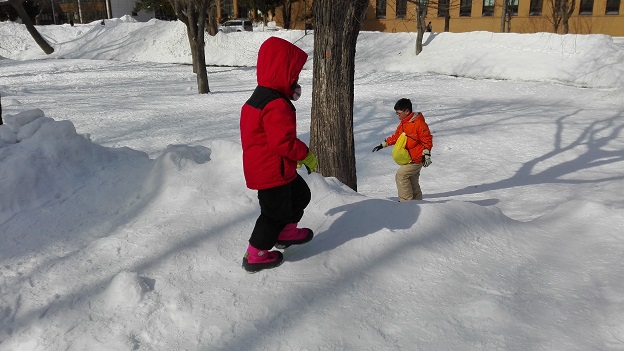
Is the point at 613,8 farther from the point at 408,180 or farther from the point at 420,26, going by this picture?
the point at 408,180

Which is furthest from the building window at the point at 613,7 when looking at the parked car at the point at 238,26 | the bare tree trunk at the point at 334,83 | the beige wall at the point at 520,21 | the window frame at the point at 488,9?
the bare tree trunk at the point at 334,83

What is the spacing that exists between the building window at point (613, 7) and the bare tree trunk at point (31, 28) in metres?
30.9

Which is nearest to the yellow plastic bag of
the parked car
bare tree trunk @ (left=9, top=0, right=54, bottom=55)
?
the parked car

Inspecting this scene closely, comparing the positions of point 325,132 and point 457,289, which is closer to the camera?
point 457,289

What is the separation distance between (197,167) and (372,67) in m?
16.0

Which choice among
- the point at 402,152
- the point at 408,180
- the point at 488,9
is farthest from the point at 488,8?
the point at 402,152

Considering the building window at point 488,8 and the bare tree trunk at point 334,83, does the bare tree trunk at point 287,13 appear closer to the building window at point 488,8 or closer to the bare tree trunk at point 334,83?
the building window at point 488,8

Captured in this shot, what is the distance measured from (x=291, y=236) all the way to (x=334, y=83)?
2.33 metres

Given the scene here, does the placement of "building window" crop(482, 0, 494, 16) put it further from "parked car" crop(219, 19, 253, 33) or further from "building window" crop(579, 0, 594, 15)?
"parked car" crop(219, 19, 253, 33)

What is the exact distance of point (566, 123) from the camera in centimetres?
994

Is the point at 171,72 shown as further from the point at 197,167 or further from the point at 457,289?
the point at 457,289

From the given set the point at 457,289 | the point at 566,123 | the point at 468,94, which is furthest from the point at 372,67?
the point at 457,289

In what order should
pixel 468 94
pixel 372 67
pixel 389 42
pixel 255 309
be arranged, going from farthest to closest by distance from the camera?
pixel 389 42
pixel 372 67
pixel 468 94
pixel 255 309

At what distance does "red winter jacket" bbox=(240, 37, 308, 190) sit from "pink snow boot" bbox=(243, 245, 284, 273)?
0.38 meters
